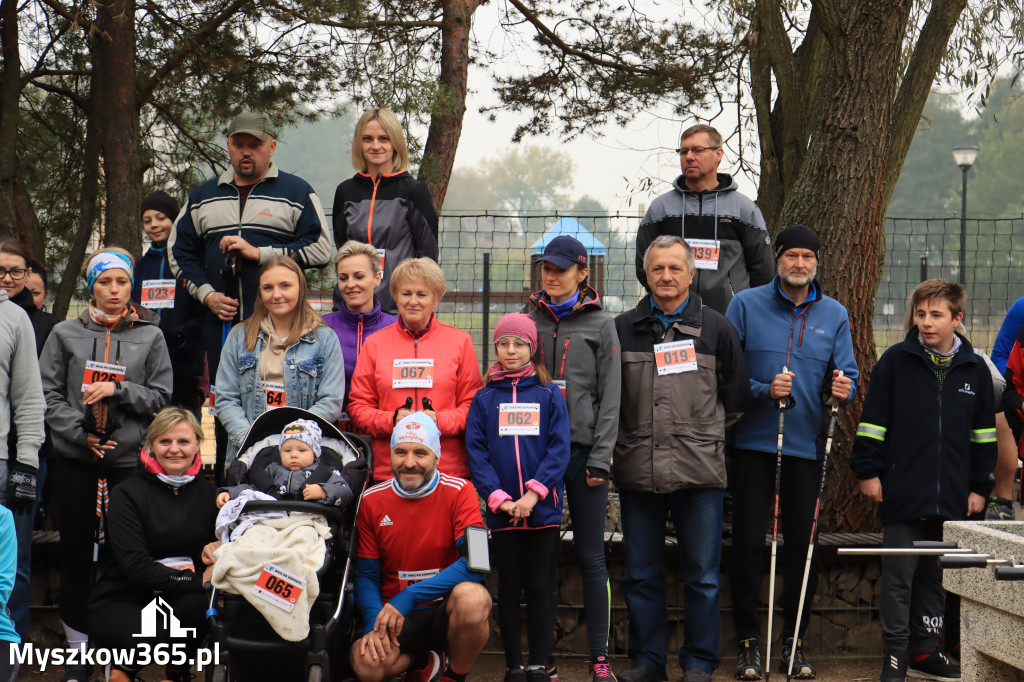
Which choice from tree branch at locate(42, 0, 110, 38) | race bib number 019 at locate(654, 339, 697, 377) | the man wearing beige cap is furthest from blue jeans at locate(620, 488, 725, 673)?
tree branch at locate(42, 0, 110, 38)

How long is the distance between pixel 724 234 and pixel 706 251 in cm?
12

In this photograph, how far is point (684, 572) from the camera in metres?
4.65

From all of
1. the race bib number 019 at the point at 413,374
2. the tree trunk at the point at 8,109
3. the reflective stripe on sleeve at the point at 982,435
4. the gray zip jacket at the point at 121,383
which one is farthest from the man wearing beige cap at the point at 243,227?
the reflective stripe on sleeve at the point at 982,435

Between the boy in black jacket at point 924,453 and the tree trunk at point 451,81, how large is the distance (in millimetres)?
3350

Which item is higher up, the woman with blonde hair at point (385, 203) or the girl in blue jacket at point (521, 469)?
the woman with blonde hair at point (385, 203)

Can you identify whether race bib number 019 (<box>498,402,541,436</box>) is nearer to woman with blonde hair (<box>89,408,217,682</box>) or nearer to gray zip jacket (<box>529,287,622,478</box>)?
gray zip jacket (<box>529,287,622,478</box>)

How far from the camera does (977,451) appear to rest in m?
4.73

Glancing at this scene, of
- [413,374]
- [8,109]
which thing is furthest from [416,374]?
[8,109]

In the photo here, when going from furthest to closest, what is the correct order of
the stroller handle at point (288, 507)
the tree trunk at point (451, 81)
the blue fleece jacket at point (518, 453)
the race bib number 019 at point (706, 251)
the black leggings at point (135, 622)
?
the tree trunk at point (451, 81), the race bib number 019 at point (706, 251), the blue fleece jacket at point (518, 453), the black leggings at point (135, 622), the stroller handle at point (288, 507)

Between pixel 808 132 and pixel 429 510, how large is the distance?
3.89 metres

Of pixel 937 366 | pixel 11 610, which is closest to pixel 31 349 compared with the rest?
pixel 11 610

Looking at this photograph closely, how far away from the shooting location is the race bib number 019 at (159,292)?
559cm

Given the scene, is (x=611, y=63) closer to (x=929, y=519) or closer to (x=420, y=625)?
(x=929, y=519)

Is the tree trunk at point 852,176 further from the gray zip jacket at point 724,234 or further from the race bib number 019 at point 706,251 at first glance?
the race bib number 019 at point 706,251
